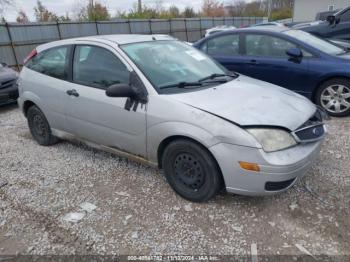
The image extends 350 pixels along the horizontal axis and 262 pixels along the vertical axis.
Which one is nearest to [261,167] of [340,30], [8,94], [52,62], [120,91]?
[120,91]

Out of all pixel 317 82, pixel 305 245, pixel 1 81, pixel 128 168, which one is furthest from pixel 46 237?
pixel 1 81

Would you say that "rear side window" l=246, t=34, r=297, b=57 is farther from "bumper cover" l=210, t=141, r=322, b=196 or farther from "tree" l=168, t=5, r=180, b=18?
"tree" l=168, t=5, r=180, b=18

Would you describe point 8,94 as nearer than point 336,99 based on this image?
No

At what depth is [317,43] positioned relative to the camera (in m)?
5.82

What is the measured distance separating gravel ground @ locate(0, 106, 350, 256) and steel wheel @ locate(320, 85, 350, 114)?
54.5 inches

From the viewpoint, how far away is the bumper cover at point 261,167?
2664 millimetres

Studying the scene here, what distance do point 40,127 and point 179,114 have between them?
272cm

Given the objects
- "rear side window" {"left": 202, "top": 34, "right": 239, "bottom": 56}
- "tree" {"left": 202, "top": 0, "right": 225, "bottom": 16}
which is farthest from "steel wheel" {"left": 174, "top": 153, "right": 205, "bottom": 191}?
"tree" {"left": 202, "top": 0, "right": 225, "bottom": 16}

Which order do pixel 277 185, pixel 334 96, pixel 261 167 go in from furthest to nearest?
pixel 334 96, pixel 277 185, pixel 261 167

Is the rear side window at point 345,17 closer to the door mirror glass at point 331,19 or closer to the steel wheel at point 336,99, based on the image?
the door mirror glass at point 331,19

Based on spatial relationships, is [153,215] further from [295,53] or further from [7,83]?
[7,83]

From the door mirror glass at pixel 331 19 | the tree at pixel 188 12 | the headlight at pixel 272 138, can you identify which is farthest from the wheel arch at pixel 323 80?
the tree at pixel 188 12

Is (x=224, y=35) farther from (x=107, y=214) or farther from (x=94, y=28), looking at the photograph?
(x=94, y=28)

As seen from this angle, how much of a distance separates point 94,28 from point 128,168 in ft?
45.7
